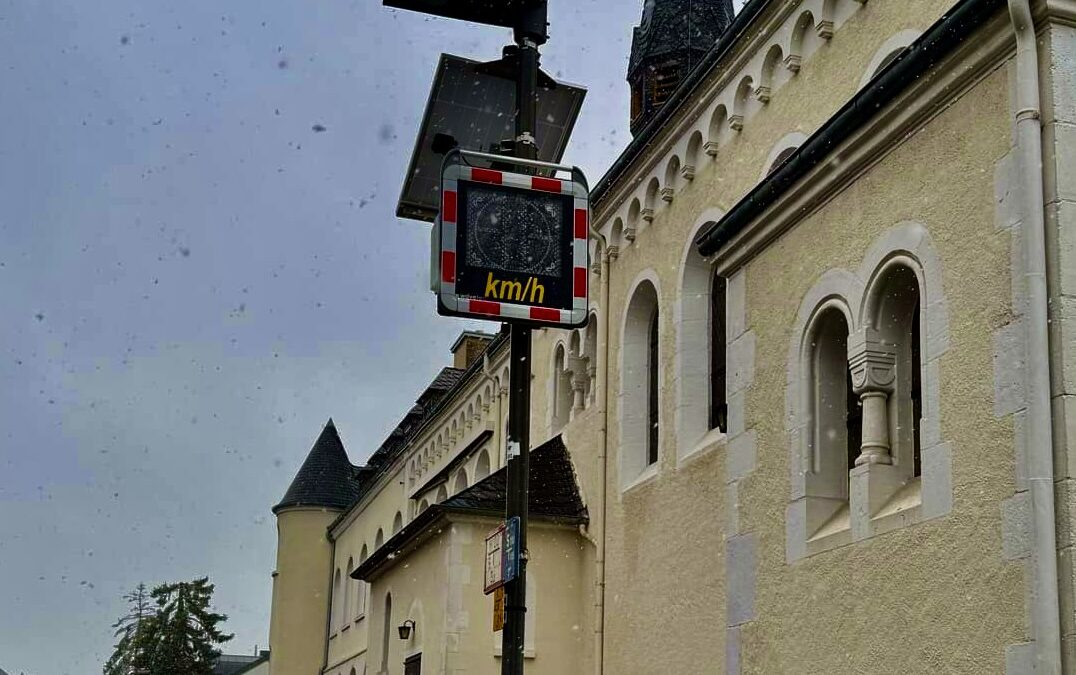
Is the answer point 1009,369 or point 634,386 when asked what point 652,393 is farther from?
point 1009,369

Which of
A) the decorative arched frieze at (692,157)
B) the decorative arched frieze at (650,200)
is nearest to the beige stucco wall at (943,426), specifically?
the decorative arched frieze at (692,157)

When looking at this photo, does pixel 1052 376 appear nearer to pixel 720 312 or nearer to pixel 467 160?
pixel 467 160

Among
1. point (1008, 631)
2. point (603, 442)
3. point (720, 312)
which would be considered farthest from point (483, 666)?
point (1008, 631)

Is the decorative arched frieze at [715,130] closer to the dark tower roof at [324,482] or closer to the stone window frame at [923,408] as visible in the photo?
the stone window frame at [923,408]

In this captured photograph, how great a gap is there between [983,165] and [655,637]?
8.17 metres

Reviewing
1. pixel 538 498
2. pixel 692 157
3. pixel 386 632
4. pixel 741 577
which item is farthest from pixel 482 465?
pixel 741 577

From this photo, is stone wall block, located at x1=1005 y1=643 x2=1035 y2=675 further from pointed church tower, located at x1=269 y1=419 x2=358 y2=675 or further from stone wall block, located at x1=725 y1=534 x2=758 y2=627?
pointed church tower, located at x1=269 y1=419 x2=358 y2=675

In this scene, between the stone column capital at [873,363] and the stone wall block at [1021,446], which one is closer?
the stone wall block at [1021,446]

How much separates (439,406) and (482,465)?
11.1 feet

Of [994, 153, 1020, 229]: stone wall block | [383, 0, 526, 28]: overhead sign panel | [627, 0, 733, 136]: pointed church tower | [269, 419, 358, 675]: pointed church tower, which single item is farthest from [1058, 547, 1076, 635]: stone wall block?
[269, 419, 358, 675]: pointed church tower

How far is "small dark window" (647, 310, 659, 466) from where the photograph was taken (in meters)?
15.9

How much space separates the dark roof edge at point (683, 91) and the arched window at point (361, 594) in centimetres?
1665

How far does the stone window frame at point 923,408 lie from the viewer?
715 cm

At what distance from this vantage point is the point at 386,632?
20.0 m
